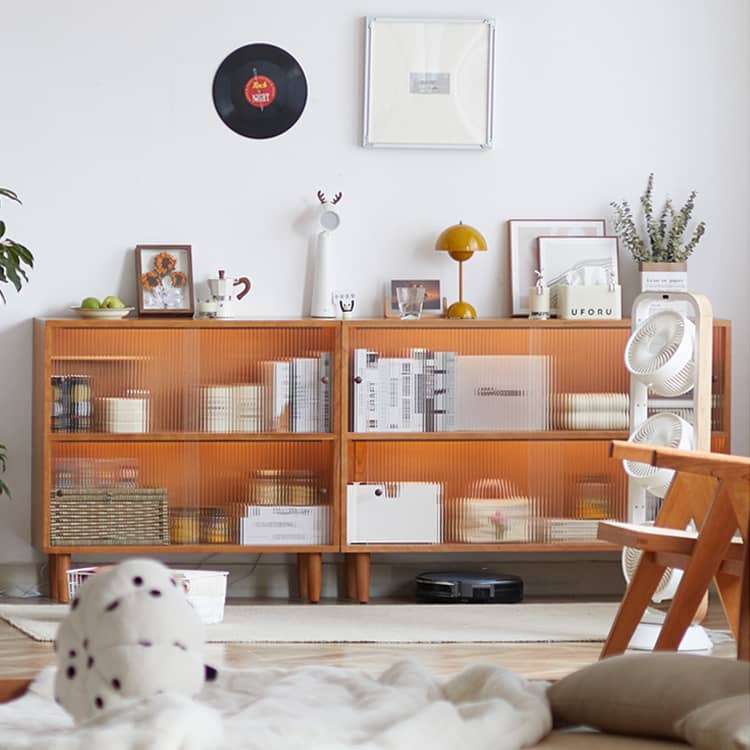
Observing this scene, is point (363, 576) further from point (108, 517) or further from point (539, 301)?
point (539, 301)

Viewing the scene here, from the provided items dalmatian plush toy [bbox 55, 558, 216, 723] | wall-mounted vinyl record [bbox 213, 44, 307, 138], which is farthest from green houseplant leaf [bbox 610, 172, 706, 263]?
dalmatian plush toy [bbox 55, 558, 216, 723]

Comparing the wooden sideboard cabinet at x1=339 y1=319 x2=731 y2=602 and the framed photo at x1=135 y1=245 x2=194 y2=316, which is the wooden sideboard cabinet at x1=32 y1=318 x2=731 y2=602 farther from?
the framed photo at x1=135 y1=245 x2=194 y2=316

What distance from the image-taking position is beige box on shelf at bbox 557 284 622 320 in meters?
5.31

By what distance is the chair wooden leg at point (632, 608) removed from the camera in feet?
12.7

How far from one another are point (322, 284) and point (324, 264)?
8 cm

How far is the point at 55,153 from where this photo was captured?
536 centimetres

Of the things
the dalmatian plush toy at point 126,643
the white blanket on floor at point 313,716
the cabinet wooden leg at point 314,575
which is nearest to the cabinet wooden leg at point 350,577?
the cabinet wooden leg at point 314,575

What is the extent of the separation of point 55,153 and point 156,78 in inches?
19.3

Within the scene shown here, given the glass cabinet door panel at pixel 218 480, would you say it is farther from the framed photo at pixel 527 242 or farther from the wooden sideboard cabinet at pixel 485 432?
the framed photo at pixel 527 242

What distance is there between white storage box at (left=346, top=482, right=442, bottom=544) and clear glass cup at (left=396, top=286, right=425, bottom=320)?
26.8 inches

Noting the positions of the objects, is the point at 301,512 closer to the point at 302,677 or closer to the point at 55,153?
the point at 55,153

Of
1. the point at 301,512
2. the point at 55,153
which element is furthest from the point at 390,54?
the point at 301,512

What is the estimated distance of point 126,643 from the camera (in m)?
1.66

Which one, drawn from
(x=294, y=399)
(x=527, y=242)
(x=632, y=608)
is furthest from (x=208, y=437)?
(x=632, y=608)
